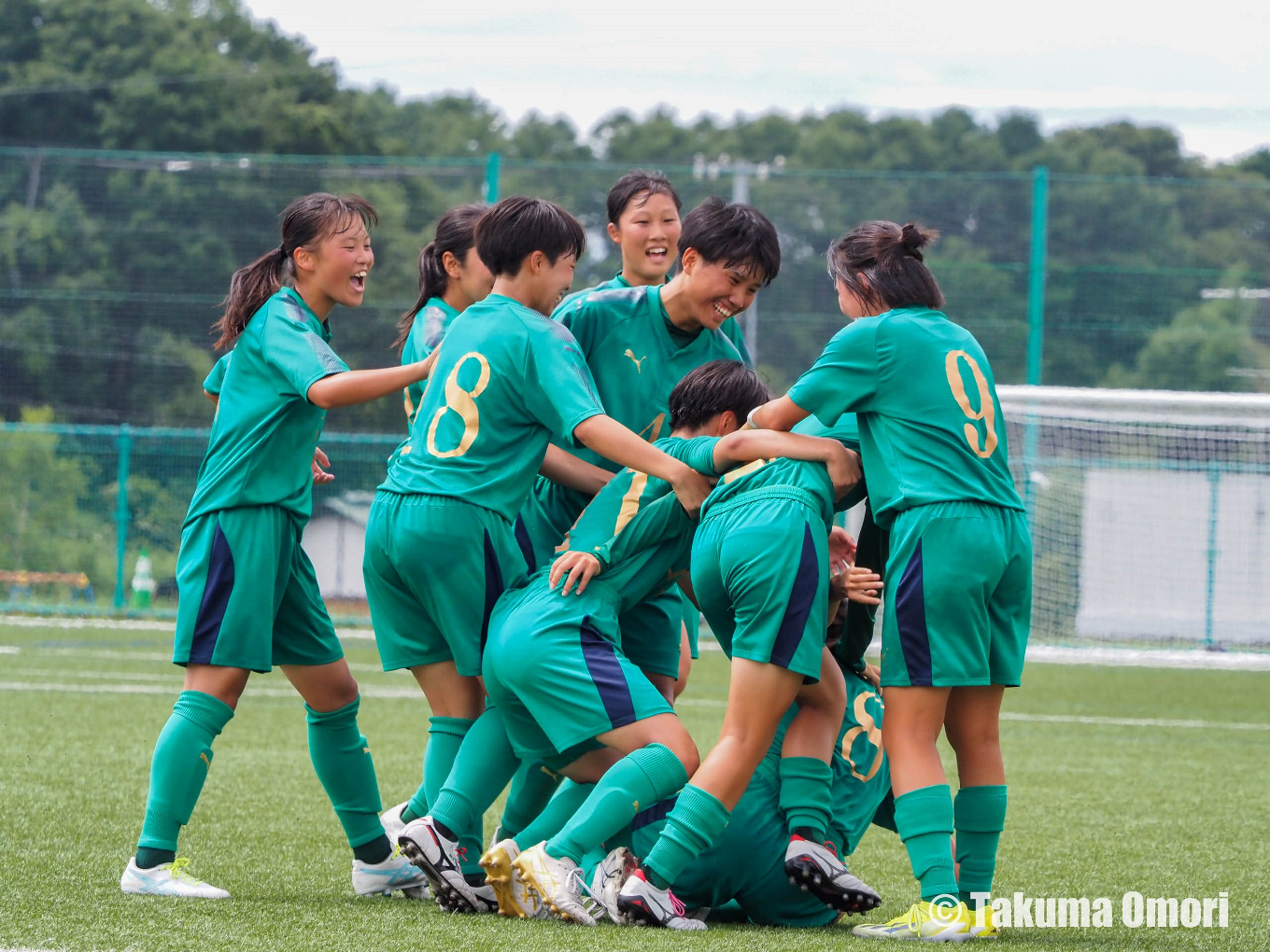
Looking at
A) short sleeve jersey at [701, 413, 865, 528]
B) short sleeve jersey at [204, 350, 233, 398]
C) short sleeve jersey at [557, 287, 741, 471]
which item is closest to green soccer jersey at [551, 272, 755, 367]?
short sleeve jersey at [557, 287, 741, 471]

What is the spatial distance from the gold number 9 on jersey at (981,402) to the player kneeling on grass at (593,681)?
345 mm

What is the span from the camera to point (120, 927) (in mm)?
3176

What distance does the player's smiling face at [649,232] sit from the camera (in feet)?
15.5

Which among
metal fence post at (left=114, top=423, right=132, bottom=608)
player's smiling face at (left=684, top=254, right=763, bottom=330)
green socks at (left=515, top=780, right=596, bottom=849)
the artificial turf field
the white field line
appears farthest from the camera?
metal fence post at (left=114, top=423, right=132, bottom=608)

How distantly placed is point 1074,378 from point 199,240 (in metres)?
9.49

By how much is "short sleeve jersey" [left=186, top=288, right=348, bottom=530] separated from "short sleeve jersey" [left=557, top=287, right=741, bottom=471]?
809mm

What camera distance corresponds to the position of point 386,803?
546 cm

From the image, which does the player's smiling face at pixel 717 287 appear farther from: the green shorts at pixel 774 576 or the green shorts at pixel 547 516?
the green shorts at pixel 774 576

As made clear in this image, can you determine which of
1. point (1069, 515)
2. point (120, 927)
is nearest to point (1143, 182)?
point (1069, 515)

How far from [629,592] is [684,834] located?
2.12 ft

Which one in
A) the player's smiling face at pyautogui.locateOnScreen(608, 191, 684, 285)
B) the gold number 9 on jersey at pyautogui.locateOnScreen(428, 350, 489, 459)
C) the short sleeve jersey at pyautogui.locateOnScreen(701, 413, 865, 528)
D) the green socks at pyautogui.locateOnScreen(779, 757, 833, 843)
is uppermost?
the player's smiling face at pyautogui.locateOnScreen(608, 191, 684, 285)

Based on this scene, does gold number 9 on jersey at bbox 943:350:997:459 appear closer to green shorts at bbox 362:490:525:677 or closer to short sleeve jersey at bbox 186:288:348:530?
green shorts at bbox 362:490:525:677

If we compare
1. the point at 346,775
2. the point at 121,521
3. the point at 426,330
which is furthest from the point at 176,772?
the point at 121,521

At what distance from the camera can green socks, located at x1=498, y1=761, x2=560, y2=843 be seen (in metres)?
4.13
